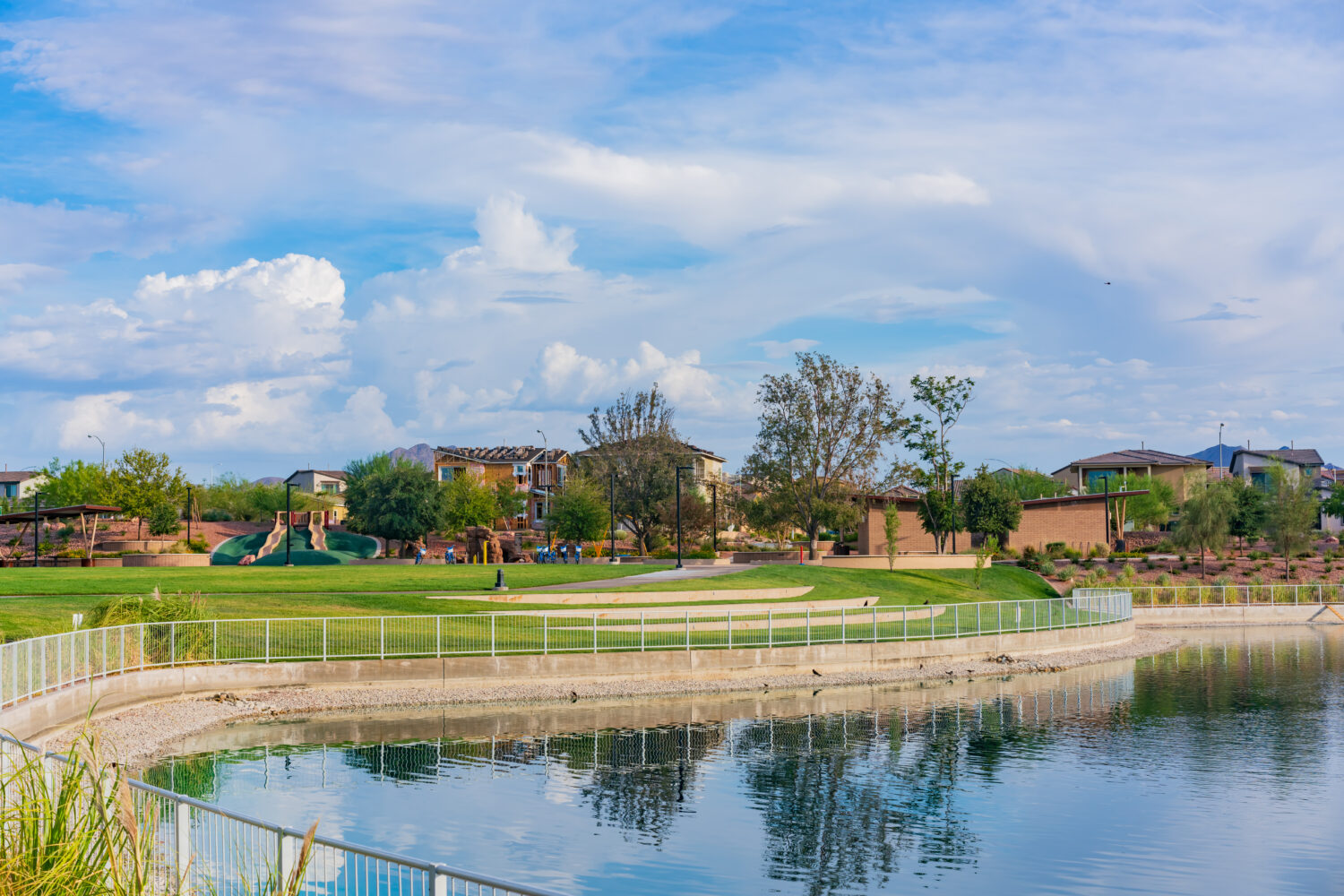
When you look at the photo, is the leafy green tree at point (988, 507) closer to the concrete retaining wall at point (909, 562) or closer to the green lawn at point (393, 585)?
the green lawn at point (393, 585)

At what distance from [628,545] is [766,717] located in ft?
193

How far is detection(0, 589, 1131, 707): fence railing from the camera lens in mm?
22594

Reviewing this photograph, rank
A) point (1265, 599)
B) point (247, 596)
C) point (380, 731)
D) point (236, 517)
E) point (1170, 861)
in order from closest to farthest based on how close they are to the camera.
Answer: point (1170, 861), point (380, 731), point (247, 596), point (1265, 599), point (236, 517)

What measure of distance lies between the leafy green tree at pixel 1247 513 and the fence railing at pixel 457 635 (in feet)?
129

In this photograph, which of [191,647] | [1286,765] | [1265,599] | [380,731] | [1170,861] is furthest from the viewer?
[1265,599]

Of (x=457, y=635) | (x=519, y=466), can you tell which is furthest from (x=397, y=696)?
(x=519, y=466)

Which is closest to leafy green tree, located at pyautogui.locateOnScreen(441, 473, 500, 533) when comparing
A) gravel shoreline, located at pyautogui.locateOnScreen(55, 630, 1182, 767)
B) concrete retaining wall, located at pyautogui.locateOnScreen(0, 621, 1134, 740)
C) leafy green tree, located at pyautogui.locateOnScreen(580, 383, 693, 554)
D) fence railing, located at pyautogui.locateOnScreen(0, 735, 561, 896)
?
leafy green tree, located at pyautogui.locateOnScreen(580, 383, 693, 554)

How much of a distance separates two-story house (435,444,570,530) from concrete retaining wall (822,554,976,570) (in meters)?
73.2

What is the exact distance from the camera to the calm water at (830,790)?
16.0 m

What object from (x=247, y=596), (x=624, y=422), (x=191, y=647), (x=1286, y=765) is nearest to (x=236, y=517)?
(x=624, y=422)

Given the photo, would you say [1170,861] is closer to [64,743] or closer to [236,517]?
[64,743]

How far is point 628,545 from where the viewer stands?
86.7 metres

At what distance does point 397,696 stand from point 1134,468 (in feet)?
332

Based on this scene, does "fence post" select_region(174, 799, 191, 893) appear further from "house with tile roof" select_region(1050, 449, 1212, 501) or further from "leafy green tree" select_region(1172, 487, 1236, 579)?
"house with tile roof" select_region(1050, 449, 1212, 501)
